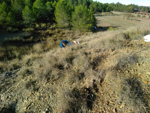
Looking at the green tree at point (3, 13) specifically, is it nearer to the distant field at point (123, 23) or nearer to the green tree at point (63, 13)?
the green tree at point (63, 13)

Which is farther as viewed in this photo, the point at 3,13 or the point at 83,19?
the point at 83,19

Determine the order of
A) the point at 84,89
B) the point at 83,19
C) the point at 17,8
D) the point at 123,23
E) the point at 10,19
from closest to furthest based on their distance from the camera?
the point at 84,89, the point at 10,19, the point at 83,19, the point at 17,8, the point at 123,23

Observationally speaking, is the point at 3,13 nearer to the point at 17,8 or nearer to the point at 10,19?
the point at 10,19

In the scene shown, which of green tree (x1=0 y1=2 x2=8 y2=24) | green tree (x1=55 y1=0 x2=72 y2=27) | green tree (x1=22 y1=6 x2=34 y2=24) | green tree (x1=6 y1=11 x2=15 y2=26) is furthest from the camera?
green tree (x1=55 y1=0 x2=72 y2=27)

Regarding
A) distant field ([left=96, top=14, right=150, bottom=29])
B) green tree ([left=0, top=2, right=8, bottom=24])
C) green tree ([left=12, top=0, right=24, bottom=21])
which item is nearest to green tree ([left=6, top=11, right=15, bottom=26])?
green tree ([left=0, top=2, right=8, bottom=24])

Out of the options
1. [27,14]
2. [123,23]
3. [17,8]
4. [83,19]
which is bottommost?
[123,23]

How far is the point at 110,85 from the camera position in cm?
272

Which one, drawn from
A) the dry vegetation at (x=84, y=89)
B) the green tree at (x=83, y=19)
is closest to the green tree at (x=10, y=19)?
the green tree at (x=83, y=19)

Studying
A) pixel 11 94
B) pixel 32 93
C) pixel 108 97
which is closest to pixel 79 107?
pixel 108 97

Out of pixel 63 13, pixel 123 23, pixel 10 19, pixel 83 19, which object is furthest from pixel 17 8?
pixel 123 23

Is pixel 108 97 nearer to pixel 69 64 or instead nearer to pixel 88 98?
pixel 88 98

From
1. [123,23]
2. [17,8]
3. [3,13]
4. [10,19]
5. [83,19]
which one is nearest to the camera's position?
[3,13]

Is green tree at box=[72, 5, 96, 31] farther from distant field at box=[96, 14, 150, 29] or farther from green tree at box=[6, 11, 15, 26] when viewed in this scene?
distant field at box=[96, 14, 150, 29]

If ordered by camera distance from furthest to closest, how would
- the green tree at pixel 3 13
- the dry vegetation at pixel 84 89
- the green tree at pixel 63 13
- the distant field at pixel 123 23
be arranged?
the distant field at pixel 123 23 → the green tree at pixel 63 13 → the green tree at pixel 3 13 → the dry vegetation at pixel 84 89
